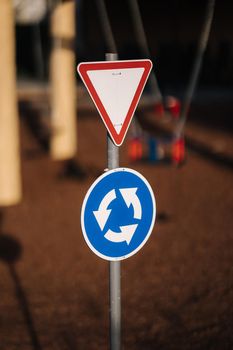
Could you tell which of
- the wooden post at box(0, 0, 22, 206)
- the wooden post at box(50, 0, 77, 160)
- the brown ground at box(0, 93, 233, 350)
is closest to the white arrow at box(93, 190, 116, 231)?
the brown ground at box(0, 93, 233, 350)

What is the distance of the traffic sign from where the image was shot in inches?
138

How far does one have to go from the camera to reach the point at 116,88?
3.54 meters

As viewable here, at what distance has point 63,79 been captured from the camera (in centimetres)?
1331

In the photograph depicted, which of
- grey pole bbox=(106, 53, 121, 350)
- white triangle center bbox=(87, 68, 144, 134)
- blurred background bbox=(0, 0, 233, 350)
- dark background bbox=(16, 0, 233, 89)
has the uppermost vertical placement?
white triangle center bbox=(87, 68, 144, 134)

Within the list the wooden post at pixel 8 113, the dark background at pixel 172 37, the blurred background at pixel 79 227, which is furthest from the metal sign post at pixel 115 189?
the dark background at pixel 172 37

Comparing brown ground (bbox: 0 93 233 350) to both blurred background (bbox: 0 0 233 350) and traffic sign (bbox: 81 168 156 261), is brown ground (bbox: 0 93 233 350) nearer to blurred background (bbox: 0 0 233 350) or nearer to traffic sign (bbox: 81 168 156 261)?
blurred background (bbox: 0 0 233 350)

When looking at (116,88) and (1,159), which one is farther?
(1,159)

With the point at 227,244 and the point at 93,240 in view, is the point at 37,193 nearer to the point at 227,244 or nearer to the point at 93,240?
the point at 227,244

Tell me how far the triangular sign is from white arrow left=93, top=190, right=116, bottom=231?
271 mm

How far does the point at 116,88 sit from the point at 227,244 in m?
5.10

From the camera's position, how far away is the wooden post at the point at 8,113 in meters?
9.85

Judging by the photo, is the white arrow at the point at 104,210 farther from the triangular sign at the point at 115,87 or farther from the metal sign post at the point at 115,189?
the triangular sign at the point at 115,87

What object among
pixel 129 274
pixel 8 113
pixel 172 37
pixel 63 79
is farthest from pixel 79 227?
pixel 172 37

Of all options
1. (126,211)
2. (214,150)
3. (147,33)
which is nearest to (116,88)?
(126,211)
